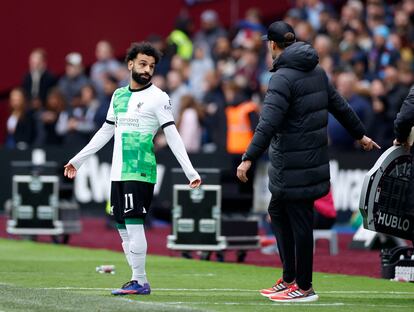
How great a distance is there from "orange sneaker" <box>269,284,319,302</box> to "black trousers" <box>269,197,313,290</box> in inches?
1.8

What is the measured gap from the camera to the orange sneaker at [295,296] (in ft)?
39.3

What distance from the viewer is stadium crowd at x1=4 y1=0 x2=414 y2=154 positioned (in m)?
24.1

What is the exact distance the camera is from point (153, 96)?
12.4 meters

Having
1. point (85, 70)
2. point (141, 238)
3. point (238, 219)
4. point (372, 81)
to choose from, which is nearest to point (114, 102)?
point (141, 238)

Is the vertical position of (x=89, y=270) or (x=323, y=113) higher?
(x=323, y=113)

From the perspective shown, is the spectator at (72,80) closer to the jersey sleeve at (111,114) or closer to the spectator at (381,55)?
the spectator at (381,55)

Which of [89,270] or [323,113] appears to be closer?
[323,113]

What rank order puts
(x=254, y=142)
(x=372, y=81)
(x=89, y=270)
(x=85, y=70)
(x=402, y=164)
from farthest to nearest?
(x=85, y=70), (x=372, y=81), (x=89, y=270), (x=402, y=164), (x=254, y=142)

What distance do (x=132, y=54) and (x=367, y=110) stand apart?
1076cm

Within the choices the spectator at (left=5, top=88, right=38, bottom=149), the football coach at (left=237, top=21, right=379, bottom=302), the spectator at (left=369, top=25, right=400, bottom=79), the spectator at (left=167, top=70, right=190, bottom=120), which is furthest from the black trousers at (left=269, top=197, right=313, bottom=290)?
the spectator at (left=5, top=88, right=38, bottom=149)

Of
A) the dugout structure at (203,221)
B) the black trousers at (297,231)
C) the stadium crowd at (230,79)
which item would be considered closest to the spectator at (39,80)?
the stadium crowd at (230,79)

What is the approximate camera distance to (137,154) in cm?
1229

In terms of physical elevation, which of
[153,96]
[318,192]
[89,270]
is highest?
[153,96]

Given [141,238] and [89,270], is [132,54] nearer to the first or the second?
[141,238]
